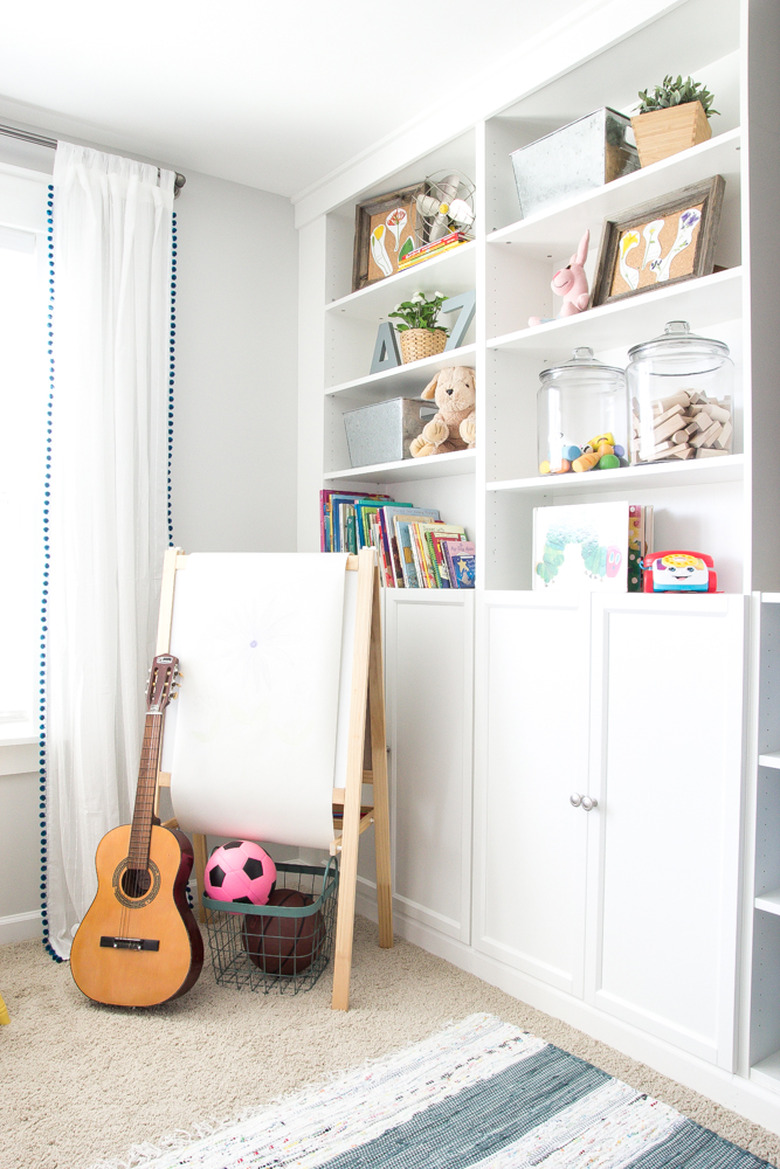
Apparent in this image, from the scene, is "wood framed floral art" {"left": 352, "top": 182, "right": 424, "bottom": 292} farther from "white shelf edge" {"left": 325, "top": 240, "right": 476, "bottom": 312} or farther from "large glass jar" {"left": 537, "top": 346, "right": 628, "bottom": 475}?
"large glass jar" {"left": 537, "top": 346, "right": 628, "bottom": 475}

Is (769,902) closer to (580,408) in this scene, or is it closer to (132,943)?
(580,408)

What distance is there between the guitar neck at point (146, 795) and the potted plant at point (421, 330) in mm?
1412

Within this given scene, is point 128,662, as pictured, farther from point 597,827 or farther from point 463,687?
point 597,827

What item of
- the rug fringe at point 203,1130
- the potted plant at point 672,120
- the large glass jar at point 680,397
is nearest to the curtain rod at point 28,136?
the potted plant at point 672,120

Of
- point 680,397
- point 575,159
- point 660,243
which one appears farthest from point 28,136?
point 680,397

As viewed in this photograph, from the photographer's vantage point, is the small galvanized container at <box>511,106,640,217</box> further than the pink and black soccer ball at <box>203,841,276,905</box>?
No

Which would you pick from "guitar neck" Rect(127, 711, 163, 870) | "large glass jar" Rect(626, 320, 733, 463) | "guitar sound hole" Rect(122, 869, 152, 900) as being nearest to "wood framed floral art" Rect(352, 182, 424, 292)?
"large glass jar" Rect(626, 320, 733, 463)

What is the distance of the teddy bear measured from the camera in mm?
2576

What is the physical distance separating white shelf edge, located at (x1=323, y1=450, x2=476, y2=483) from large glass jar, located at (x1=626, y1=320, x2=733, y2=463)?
0.56m

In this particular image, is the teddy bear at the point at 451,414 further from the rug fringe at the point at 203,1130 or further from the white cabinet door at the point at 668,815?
the rug fringe at the point at 203,1130

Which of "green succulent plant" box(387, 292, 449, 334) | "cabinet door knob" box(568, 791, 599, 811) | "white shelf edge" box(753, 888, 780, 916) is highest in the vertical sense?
"green succulent plant" box(387, 292, 449, 334)

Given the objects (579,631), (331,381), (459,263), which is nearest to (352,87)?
(459,263)

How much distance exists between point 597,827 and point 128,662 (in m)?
1.48

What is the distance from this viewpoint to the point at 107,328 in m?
2.63
